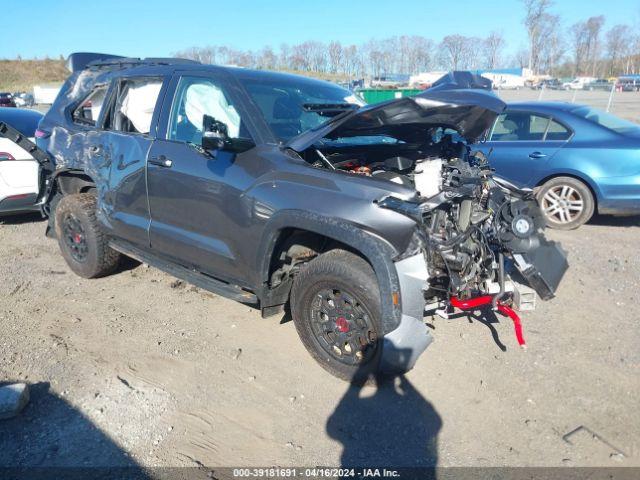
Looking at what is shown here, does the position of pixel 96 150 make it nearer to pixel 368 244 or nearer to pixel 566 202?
pixel 368 244

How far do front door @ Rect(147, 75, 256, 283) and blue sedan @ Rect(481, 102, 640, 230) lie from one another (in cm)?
404

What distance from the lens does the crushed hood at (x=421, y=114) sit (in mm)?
3129

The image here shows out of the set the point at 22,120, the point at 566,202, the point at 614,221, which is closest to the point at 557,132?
the point at 566,202

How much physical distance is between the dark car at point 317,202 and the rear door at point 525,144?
10.2 ft

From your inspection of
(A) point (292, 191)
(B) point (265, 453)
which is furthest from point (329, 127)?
(B) point (265, 453)

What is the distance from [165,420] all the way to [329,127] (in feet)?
6.89

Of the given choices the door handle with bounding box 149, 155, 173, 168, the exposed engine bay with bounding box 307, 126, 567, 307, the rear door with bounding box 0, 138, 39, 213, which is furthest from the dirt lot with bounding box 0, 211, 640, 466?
the rear door with bounding box 0, 138, 39, 213

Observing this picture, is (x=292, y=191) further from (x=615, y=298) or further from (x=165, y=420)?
(x=615, y=298)

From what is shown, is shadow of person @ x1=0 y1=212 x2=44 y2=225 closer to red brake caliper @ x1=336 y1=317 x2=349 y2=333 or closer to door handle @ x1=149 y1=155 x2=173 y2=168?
door handle @ x1=149 y1=155 x2=173 y2=168

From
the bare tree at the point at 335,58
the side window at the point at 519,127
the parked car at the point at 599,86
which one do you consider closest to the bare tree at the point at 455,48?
the bare tree at the point at 335,58

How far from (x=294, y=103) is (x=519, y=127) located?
14.4ft

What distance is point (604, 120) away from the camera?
265 inches

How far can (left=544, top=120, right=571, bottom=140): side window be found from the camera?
21.9ft

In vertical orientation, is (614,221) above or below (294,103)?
below
